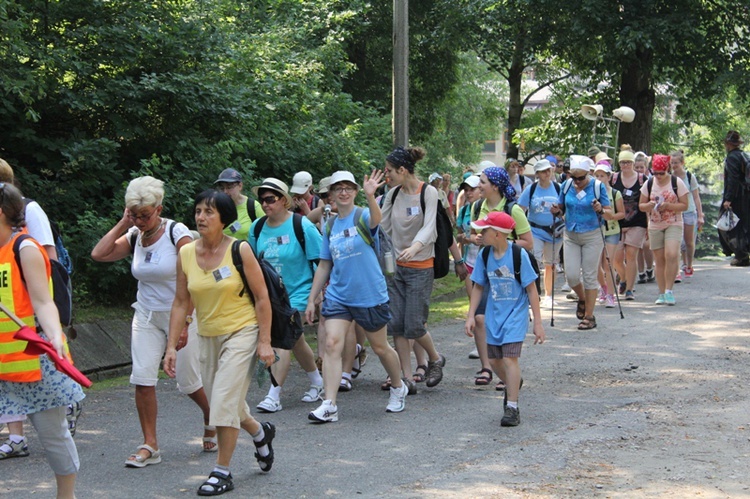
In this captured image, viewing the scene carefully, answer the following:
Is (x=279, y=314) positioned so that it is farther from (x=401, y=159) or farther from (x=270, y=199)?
(x=401, y=159)

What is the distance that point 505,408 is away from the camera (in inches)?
301

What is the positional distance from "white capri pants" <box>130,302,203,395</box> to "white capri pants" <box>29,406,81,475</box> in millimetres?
1284

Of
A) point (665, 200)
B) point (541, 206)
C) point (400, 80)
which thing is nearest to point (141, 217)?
point (541, 206)

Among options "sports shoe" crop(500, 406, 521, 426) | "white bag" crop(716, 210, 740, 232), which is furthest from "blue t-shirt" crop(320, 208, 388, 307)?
"white bag" crop(716, 210, 740, 232)

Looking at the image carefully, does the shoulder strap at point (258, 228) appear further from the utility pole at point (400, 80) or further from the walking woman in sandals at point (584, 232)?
the utility pole at point (400, 80)

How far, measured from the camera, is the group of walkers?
17.3ft

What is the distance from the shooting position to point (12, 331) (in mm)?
5180

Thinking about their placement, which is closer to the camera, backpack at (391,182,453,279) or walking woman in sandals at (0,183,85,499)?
walking woman in sandals at (0,183,85,499)

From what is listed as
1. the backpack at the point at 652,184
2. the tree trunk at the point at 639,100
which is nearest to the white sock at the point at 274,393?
the backpack at the point at 652,184

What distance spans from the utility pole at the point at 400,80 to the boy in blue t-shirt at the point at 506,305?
566cm

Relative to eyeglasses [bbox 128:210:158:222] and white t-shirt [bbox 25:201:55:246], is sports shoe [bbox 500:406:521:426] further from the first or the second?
white t-shirt [bbox 25:201:55:246]

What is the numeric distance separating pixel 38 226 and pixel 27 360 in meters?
1.44

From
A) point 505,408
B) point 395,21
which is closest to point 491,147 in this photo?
point 395,21

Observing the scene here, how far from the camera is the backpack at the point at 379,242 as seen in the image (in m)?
8.03
